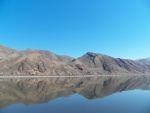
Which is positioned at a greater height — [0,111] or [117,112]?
[0,111]

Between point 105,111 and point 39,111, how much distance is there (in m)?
11.6

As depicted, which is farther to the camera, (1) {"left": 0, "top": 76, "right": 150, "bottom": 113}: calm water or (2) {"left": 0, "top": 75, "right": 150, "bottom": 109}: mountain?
(2) {"left": 0, "top": 75, "right": 150, "bottom": 109}: mountain

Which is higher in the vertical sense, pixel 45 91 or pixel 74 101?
pixel 45 91

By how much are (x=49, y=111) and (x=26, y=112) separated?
395cm

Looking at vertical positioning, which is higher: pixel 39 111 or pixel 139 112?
pixel 39 111

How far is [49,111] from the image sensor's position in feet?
119

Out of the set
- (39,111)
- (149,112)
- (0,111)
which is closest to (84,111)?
(39,111)

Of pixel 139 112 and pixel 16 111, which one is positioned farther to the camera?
pixel 16 111

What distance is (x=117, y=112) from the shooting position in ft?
115

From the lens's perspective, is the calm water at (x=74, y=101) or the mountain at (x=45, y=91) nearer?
the calm water at (x=74, y=101)

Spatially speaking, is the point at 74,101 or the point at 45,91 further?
the point at 45,91

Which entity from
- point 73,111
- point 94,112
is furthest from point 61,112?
point 94,112

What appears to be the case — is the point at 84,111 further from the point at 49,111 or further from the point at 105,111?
the point at 49,111

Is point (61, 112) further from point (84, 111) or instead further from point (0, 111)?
point (0, 111)
